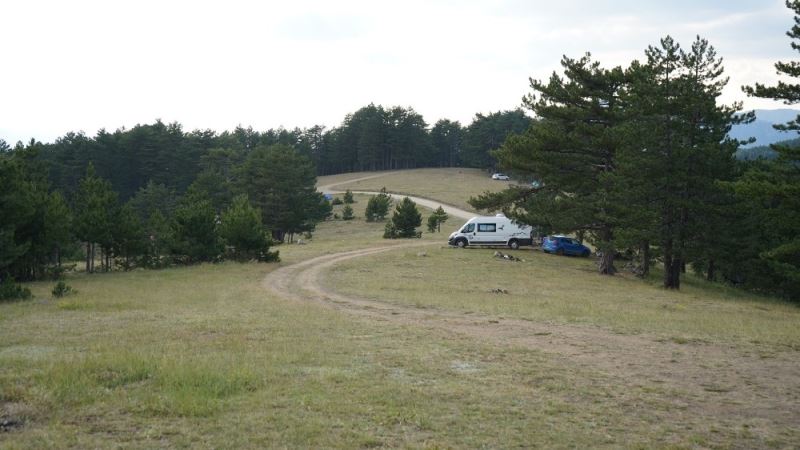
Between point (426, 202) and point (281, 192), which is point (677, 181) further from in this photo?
point (426, 202)

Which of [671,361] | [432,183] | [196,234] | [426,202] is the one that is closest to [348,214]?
[426,202]

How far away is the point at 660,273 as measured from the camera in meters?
36.3

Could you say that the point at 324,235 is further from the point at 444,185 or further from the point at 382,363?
the point at 382,363

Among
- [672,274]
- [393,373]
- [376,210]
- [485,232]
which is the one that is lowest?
[393,373]

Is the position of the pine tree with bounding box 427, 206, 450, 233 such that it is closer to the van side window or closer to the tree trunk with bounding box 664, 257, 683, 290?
the van side window

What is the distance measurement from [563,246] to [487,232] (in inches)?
214

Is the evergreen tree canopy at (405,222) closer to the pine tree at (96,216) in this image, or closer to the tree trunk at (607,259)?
the tree trunk at (607,259)

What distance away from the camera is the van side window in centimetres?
4075

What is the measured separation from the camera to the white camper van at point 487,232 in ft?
134

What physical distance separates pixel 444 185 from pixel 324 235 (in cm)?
4503

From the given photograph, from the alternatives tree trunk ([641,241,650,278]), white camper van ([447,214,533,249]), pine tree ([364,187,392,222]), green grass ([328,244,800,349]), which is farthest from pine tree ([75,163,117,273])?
pine tree ([364,187,392,222])

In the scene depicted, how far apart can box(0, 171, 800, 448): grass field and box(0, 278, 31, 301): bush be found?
1494 mm

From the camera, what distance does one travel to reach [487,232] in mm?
40719

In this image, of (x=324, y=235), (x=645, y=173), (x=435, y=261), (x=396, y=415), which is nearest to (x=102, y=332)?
(x=396, y=415)
